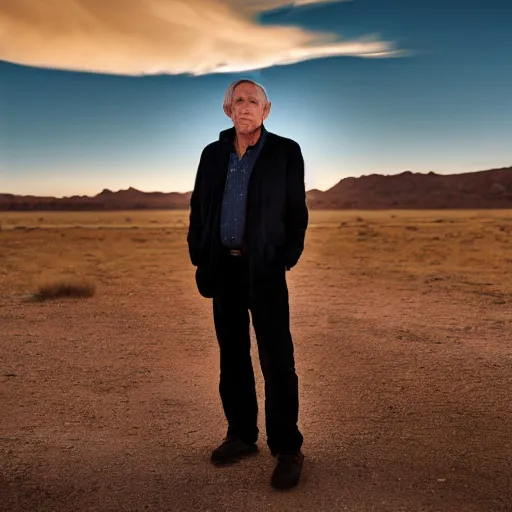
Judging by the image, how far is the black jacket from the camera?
145 inches

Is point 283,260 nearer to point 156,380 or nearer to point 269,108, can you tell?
point 269,108

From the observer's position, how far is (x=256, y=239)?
367 centimetres

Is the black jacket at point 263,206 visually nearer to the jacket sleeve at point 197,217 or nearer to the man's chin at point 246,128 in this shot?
the jacket sleeve at point 197,217

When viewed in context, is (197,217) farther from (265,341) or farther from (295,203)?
(265,341)

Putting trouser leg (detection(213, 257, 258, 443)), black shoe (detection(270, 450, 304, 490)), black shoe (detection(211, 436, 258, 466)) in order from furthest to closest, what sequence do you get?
black shoe (detection(211, 436, 258, 466)) → trouser leg (detection(213, 257, 258, 443)) → black shoe (detection(270, 450, 304, 490))

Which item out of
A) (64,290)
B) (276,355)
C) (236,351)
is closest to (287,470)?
(276,355)

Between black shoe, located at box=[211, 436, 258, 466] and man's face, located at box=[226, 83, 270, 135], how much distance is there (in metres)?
1.92

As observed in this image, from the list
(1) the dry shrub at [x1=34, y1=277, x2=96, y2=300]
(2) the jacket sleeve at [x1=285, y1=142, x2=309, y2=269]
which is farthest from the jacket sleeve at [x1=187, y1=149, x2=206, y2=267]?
(1) the dry shrub at [x1=34, y1=277, x2=96, y2=300]

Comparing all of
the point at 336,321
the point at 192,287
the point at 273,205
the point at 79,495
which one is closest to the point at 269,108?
the point at 273,205

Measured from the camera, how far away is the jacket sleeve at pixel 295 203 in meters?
3.73

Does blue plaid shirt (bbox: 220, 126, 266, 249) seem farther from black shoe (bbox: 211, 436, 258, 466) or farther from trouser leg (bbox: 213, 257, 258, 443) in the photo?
black shoe (bbox: 211, 436, 258, 466)

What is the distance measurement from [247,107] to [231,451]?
2.08 m

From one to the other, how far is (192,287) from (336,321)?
17.2 ft

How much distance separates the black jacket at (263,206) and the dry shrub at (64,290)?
8.43 metres
